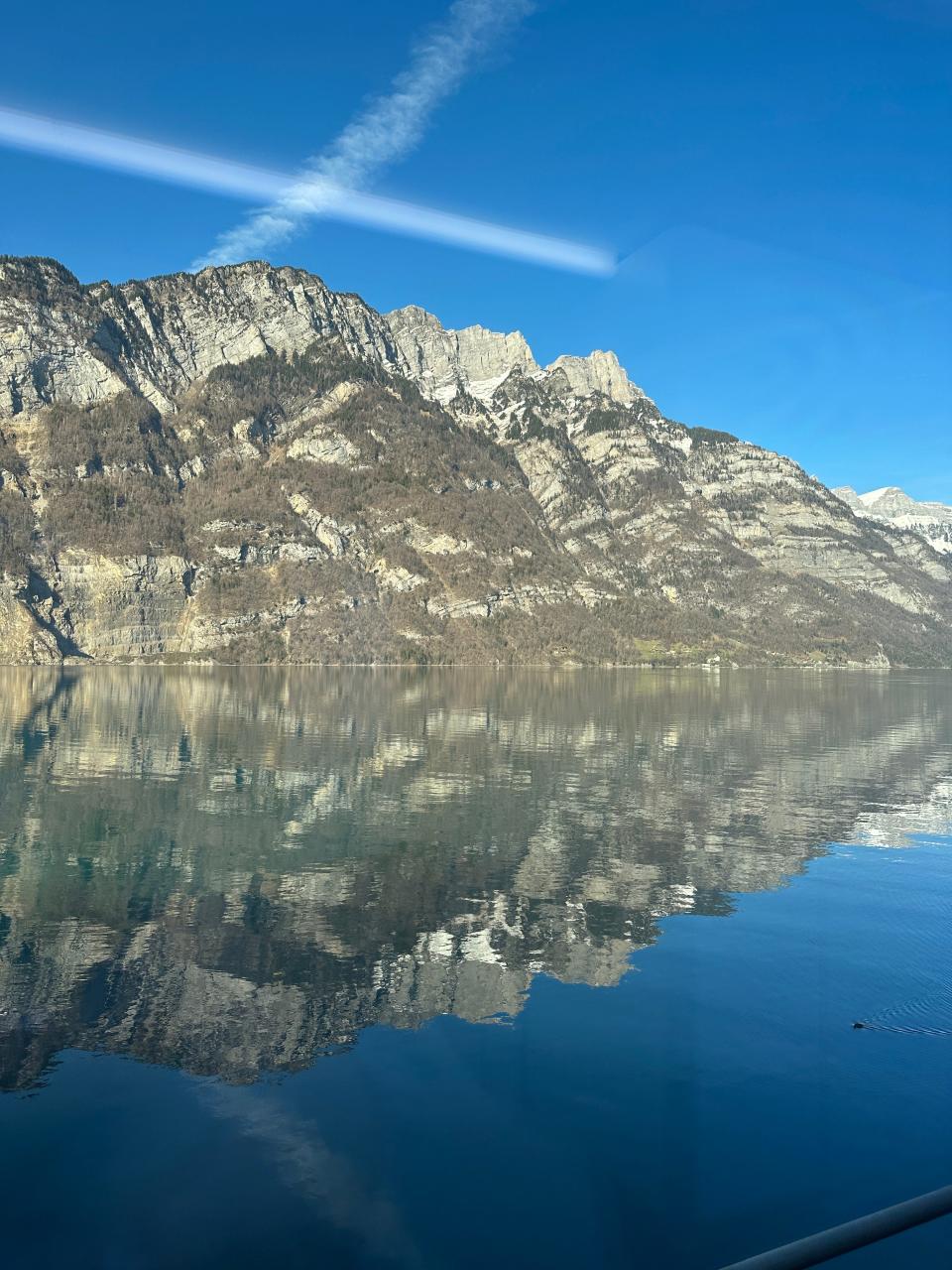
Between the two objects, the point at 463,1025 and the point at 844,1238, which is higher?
the point at 844,1238

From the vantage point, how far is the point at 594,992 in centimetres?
2347

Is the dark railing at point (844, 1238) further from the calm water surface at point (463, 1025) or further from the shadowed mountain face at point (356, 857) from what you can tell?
the shadowed mountain face at point (356, 857)

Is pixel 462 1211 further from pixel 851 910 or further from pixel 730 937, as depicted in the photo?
pixel 851 910

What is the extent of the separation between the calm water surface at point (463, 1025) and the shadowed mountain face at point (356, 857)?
0.56 ft

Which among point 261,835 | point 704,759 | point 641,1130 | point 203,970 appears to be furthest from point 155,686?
point 641,1130

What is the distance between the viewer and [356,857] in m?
37.2

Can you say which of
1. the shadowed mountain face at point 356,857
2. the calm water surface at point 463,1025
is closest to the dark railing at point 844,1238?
the calm water surface at point 463,1025

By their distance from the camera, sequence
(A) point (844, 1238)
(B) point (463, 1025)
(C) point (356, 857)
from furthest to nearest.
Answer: (C) point (356, 857) → (B) point (463, 1025) → (A) point (844, 1238)

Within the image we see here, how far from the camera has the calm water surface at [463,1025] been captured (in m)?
14.5

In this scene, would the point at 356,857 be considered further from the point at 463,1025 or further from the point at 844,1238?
the point at 844,1238

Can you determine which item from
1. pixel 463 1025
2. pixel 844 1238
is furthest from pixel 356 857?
pixel 844 1238

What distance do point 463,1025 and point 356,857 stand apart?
1644 cm

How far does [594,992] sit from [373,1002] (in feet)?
17.4

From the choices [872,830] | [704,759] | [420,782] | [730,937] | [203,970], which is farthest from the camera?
[704,759]
